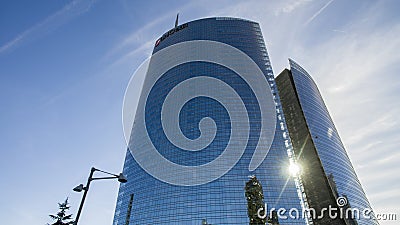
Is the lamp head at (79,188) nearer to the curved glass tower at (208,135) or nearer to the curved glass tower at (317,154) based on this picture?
the curved glass tower at (208,135)

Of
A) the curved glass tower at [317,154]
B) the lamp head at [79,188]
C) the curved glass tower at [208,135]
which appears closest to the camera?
the lamp head at [79,188]

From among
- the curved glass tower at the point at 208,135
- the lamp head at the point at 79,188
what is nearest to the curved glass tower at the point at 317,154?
the curved glass tower at the point at 208,135

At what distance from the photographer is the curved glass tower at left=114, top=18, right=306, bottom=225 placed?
75812 millimetres

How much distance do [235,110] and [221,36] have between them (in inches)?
1651

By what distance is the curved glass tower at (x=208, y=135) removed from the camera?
7581 cm

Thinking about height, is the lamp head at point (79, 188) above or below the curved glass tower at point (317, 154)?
below

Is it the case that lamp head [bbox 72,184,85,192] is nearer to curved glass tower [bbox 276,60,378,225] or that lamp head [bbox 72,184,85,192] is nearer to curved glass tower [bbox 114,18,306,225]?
curved glass tower [bbox 114,18,306,225]

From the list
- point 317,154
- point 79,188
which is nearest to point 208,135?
point 317,154

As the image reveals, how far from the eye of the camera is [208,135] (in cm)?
8800

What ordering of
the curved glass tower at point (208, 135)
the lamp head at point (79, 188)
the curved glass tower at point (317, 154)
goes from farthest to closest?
1. the curved glass tower at point (317, 154)
2. the curved glass tower at point (208, 135)
3. the lamp head at point (79, 188)

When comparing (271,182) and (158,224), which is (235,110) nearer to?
(271,182)

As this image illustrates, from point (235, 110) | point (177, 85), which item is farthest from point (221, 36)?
point (235, 110)

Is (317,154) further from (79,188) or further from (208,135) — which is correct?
(79,188)

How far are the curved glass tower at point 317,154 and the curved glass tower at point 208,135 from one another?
20.3 m
